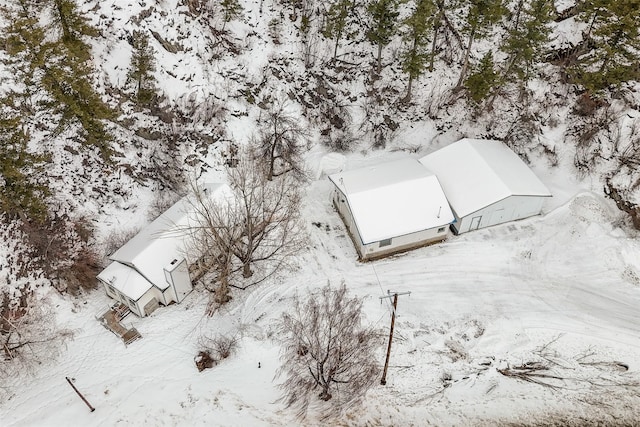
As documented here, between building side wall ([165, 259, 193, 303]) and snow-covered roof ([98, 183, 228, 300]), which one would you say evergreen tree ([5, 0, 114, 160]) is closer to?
snow-covered roof ([98, 183, 228, 300])

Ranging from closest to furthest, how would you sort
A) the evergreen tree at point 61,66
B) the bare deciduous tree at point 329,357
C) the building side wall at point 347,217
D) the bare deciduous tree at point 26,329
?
1. the bare deciduous tree at point 329,357
2. the bare deciduous tree at point 26,329
3. the evergreen tree at point 61,66
4. the building side wall at point 347,217

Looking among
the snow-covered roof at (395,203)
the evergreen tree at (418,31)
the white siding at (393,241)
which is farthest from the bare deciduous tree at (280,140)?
the evergreen tree at (418,31)

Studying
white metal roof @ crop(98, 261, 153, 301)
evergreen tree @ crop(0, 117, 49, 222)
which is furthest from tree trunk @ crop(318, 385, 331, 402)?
evergreen tree @ crop(0, 117, 49, 222)

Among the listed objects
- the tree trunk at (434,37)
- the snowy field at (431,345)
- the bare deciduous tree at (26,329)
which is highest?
the tree trunk at (434,37)

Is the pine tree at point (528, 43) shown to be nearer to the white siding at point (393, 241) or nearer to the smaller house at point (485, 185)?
the smaller house at point (485, 185)

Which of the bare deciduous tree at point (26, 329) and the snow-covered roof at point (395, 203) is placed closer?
the bare deciduous tree at point (26, 329)

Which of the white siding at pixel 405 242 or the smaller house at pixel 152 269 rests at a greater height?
the smaller house at pixel 152 269

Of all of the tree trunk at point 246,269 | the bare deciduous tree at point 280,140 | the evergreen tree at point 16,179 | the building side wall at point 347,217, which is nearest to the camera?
the evergreen tree at point 16,179
